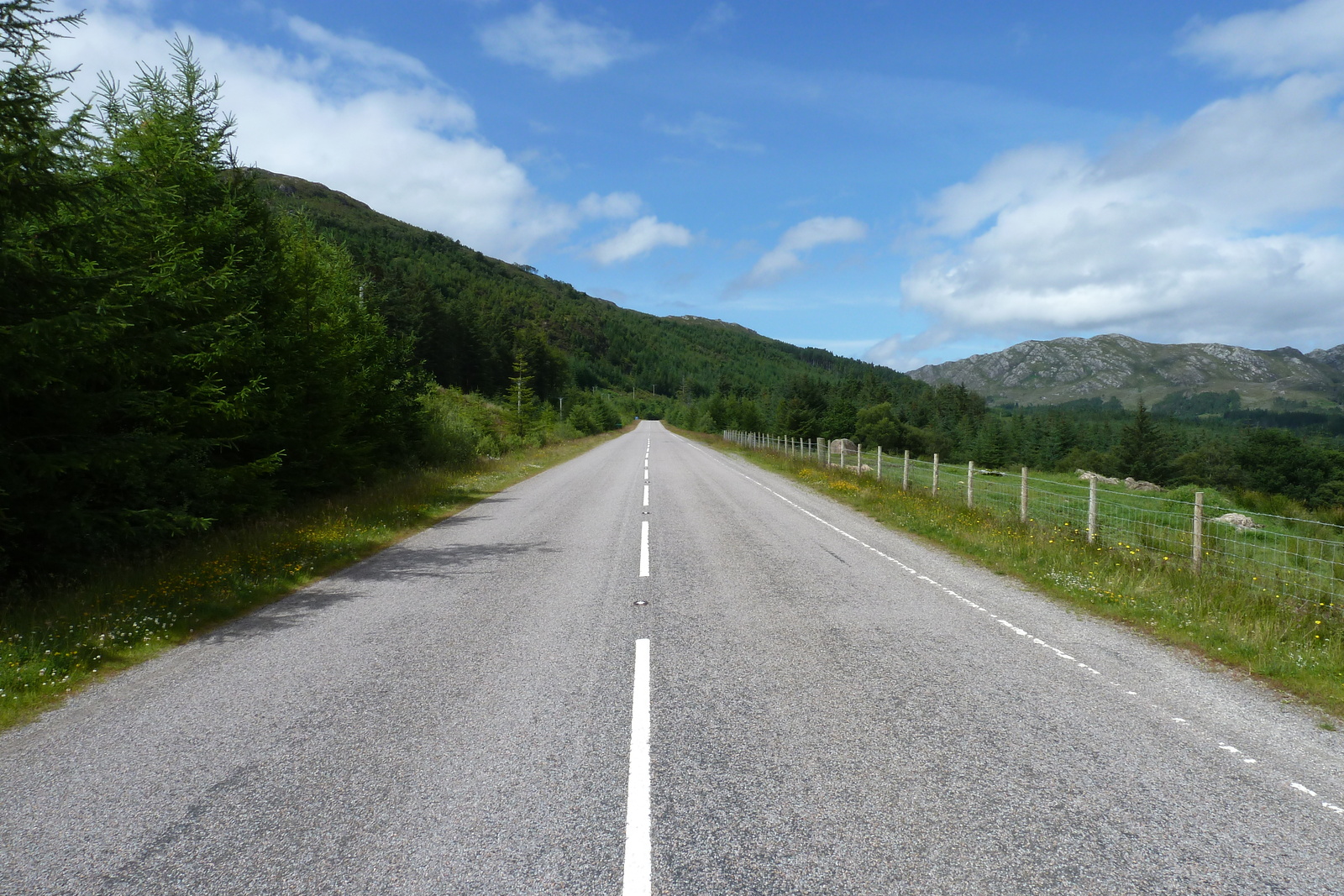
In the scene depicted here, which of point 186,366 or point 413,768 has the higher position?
point 186,366

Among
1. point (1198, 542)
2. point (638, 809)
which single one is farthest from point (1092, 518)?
point (638, 809)

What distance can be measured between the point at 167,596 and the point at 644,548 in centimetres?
594

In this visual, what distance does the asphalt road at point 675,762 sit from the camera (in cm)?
284

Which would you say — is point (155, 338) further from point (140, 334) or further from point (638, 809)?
point (638, 809)

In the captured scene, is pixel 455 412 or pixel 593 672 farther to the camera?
pixel 455 412

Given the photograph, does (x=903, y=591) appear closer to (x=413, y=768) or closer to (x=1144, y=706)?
(x=1144, y=706)

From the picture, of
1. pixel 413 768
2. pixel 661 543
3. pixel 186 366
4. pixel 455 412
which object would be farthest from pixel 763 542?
pixel 455 412

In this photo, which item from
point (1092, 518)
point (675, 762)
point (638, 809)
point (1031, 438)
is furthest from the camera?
point (1031, 438)

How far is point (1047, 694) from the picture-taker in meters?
4.84

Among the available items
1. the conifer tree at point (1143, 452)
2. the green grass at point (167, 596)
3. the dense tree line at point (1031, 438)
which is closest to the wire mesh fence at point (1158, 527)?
the green grass at point (167, 596)

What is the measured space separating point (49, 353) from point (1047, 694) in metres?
8.82

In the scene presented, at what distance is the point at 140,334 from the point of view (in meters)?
7.38

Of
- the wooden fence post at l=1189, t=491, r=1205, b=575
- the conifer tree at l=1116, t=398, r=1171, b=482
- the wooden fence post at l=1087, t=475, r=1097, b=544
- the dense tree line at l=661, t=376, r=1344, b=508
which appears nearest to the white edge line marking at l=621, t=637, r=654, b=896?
the wooden fence post at l=1189, t=491, r=1205, b=575

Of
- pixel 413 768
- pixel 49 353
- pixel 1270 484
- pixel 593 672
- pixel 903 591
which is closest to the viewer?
pixel 413 768
